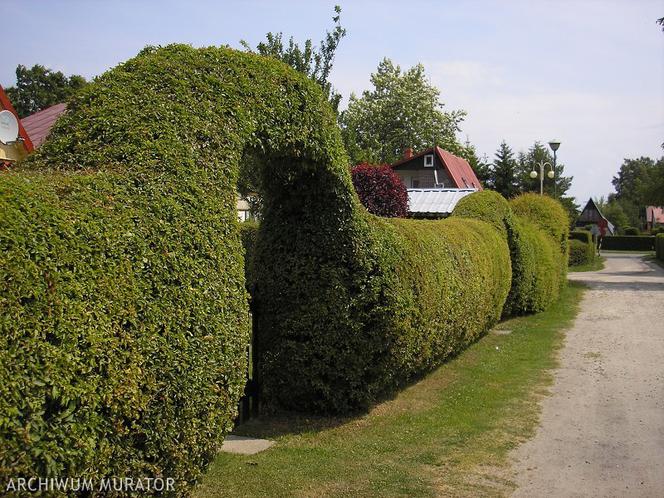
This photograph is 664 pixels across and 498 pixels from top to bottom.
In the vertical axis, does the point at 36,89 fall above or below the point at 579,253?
above

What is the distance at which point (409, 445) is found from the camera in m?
6.62

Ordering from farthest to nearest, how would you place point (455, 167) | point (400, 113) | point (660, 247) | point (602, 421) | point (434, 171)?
point (400, 113), point (455, 167), point (434, 171), point (660, 247), point (602, 421)

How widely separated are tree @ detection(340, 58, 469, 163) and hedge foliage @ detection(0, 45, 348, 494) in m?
51.6

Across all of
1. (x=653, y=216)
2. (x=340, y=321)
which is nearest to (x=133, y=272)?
(x=340, y=321)

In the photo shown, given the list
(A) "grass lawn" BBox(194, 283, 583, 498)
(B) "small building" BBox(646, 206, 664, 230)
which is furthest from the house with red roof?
(B) "small building" BBox(646, 206, 664, 230)

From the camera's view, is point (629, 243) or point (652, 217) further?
point (652, 217)

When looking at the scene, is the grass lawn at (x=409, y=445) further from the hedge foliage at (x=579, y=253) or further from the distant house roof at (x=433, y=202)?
the hedge foliage at (x=579, y=253)

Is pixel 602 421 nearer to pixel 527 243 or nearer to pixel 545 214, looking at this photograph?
pixel 527 243

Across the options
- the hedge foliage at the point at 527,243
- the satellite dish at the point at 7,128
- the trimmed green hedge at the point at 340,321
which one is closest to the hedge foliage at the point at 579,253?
the hedge foliage at the point at 527,243

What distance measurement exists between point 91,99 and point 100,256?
178 centimetres

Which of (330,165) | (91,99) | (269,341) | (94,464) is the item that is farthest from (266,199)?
(94,464)

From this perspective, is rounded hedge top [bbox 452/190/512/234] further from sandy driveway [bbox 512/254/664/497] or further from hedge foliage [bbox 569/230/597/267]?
hedge foliage [bbox 569/230/597/267]

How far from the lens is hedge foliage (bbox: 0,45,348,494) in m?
2.98

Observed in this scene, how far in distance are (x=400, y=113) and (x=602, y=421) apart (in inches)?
2034
